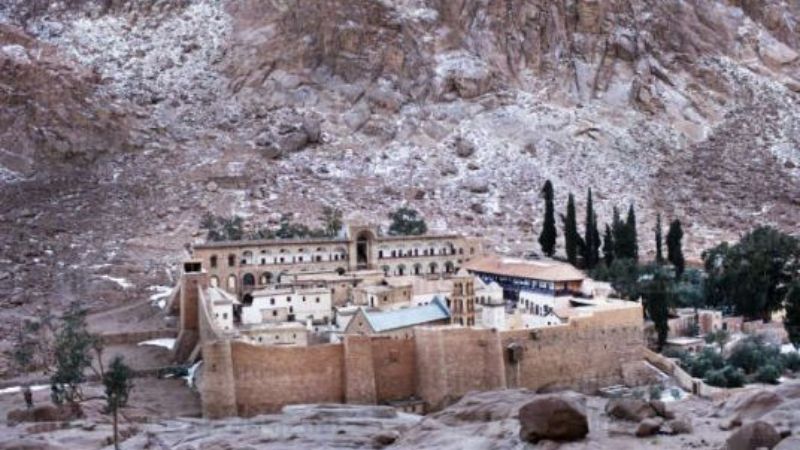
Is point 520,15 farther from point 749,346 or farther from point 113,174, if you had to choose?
point 749,346

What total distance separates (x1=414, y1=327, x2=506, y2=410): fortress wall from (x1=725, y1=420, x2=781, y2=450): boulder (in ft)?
50.0

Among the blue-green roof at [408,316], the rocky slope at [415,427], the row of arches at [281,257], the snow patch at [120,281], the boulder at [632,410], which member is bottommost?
the rocky slope at [415,427]

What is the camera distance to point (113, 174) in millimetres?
68750

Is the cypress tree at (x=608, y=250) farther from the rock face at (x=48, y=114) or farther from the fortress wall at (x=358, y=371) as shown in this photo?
the rock face at (x=48, y=114)

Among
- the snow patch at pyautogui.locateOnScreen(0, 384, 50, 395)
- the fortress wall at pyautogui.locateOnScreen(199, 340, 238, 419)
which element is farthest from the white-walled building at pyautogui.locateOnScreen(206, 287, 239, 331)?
the snow patch at pyautogui.locateOnScreen(0, 384, 50, 395)

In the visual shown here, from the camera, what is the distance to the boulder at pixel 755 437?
56.4 feet

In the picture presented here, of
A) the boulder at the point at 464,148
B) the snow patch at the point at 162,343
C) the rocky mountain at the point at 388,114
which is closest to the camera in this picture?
the snow patch at the point at 162,343

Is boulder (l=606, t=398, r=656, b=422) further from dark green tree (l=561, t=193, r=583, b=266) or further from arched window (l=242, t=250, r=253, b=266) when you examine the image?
dark green tree (l=561, t=193, r=583, b=266)

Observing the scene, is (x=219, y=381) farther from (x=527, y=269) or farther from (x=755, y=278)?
(x=755, y=278)

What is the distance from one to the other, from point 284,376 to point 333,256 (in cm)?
1762

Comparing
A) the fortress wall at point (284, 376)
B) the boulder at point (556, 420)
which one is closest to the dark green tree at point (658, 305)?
the fortress wall at point (284, 376)

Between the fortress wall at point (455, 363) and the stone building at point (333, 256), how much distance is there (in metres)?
14.0

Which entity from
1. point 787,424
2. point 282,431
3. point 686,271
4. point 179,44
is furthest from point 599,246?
point 179,44

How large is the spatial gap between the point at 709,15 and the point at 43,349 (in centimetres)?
6370
